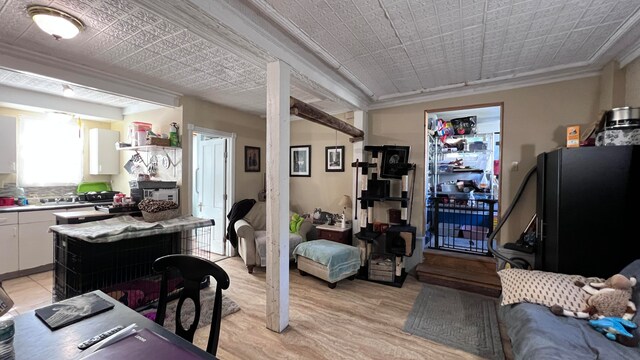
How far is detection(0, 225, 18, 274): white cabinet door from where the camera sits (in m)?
3.27

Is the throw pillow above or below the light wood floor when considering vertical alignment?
above

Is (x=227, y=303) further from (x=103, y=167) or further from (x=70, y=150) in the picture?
(x=70, y=150)

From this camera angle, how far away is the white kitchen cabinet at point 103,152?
435cm

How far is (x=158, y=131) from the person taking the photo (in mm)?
3902

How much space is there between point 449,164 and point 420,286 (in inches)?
116

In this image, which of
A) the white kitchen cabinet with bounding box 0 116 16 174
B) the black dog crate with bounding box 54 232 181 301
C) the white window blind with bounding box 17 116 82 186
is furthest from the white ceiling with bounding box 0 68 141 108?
the black dog crate with bounding box 54 232 181 301

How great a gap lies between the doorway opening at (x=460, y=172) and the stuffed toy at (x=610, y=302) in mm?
2654

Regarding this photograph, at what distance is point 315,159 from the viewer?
15.4 ft

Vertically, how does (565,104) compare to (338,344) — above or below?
above

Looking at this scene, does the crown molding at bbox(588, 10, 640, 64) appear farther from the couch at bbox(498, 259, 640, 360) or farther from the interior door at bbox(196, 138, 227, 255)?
the interior door at bbox(196, 138, 227, 255)

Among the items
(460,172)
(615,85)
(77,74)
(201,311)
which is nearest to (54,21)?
(77,74)

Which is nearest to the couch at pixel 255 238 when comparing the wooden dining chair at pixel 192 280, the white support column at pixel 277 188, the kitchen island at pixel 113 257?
the kitchen island at pixel 113 257

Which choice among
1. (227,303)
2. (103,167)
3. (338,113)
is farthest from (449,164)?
(103,167)

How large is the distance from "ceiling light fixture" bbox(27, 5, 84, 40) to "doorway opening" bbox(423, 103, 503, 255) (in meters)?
4.56
